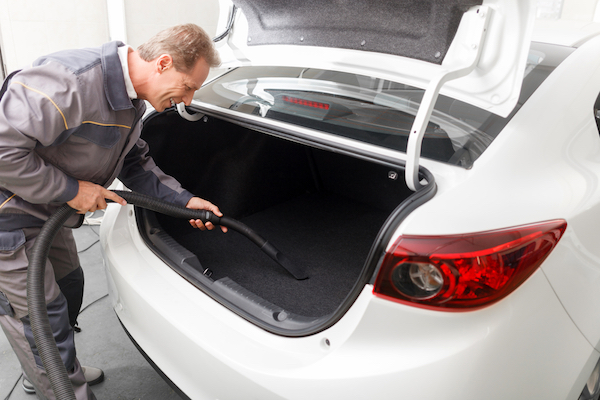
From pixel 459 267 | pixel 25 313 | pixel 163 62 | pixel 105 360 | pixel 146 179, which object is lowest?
pixel 105 360

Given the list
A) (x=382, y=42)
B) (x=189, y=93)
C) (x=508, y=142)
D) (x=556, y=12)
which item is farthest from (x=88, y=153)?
(x=556, y=12)

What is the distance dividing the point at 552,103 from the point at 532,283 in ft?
1.56

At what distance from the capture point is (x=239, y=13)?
1633mm

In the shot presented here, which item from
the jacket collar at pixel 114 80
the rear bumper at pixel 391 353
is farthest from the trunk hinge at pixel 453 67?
the jacket collar at pixel 114 80

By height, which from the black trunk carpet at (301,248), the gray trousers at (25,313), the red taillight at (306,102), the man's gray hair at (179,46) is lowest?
the black trunk carpet at (301,248)

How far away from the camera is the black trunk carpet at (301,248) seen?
176 centimetres

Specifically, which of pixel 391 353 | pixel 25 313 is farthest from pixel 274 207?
pixel 391 353

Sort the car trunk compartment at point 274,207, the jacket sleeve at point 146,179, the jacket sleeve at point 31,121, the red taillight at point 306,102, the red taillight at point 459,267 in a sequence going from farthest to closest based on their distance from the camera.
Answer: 1. the car trunk compartment at point 274,207
2. the jacket sleeve at point 146,179
3. the red taillight at point 306,102
4. the jacket sleeve at point 31,121
5. the red taillight at point 459,267

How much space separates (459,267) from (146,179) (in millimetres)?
1172

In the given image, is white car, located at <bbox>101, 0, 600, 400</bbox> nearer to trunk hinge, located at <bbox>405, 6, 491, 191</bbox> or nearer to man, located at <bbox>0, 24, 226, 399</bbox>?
trunk hinge, located at <bbox>405, 6, 491, 191</bbox>

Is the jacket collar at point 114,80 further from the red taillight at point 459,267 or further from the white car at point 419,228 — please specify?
the red taillight at point 459,267

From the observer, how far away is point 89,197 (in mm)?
1320

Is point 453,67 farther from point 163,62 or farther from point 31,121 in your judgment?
point 31,121

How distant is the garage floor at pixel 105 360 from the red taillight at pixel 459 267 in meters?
1.18
